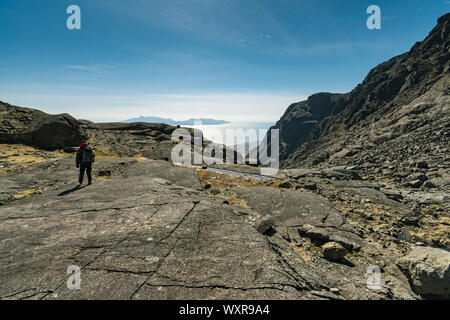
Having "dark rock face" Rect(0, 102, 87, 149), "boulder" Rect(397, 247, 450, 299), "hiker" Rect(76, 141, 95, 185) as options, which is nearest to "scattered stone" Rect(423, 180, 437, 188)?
"boulder" Rect(397, 247, 450, 299)

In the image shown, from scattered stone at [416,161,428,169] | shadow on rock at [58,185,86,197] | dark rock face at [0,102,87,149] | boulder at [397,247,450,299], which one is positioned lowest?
boulder at [397,247,450,299]

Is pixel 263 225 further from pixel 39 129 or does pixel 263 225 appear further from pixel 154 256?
pixel 39 129

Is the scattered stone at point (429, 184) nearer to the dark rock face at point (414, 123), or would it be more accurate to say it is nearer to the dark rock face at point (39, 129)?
the dark rock face at point (414, 123)

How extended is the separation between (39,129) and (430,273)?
3224cm

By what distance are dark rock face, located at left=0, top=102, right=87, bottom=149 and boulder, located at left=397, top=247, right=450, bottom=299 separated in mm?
30499

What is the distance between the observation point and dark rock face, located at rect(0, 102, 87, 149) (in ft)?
72.2

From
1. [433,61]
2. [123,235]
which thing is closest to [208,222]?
[123,235]

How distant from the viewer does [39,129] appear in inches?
892

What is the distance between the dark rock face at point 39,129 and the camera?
2200 centimetres

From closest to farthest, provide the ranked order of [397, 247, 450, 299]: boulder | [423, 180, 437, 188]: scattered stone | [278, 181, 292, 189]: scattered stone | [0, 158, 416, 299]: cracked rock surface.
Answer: [0, 158, 416, 299]: cracked rock surface, [397, 247, 450, 299]: boulder, [278, 181, 292, 189]: scattered stone, [423, 180, 437, 188]: scattered stone

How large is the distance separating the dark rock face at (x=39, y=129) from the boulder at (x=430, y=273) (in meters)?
30.5

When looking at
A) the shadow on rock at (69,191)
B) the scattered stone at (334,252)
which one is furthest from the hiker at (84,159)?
the scattered stone at (334,252)

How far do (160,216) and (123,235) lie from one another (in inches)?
59.2

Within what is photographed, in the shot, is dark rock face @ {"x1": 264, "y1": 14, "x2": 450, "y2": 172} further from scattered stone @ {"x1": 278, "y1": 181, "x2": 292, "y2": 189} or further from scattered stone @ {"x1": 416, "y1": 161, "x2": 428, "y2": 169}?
scattered stone @ {"x1": 278, "y1": 181, "x2": 292, "y2": 189}
